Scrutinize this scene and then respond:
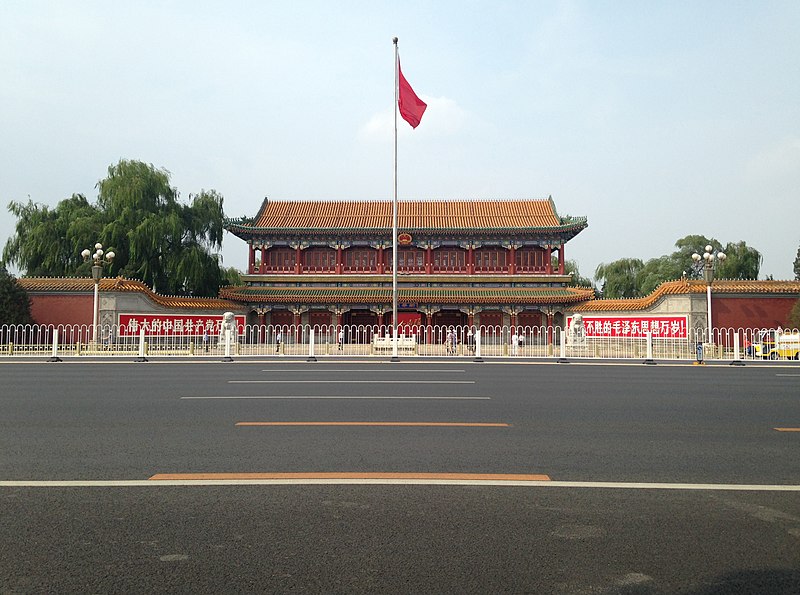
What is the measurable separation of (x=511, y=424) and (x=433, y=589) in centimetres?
396

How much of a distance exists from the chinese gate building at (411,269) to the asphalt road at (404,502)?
25.8 meters

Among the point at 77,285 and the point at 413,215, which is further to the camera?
the point at 413,215

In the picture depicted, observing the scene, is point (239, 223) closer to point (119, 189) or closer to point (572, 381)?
point (119, 189)

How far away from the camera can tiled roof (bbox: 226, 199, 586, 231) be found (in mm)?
34656

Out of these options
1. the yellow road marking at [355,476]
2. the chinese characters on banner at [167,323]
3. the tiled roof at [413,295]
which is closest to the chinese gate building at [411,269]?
the tiled roof at [413,295]

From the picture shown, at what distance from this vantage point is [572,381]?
11.2 metres

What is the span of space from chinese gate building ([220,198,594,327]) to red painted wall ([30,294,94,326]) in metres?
7.75

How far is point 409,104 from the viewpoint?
22094 millimetres

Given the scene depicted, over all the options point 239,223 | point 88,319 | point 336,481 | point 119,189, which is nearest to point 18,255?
point 119,189

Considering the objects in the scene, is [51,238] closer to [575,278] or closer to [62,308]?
[62,308]

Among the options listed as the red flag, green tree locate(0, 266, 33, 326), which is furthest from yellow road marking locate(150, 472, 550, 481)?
green tree locate(0, 266, 33, 326)

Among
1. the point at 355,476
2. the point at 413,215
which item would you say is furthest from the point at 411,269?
the point at 355,476

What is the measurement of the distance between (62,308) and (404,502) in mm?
28929

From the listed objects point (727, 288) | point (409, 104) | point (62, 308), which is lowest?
point (62, 308)
